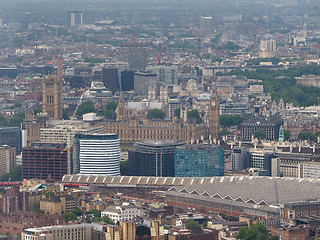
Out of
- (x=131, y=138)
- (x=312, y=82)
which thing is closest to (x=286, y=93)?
(x=312, y=82)

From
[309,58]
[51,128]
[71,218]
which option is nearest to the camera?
[71,218]

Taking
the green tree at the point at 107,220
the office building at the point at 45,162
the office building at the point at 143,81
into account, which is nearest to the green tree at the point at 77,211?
the green tree at the point at 107,220

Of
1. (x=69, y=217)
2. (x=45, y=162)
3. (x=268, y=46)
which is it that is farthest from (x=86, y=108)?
(x=268, y=46)

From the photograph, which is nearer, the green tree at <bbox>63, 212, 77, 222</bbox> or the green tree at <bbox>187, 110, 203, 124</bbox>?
the green tree at <bbox>63, 212, 77, 222</bbox>

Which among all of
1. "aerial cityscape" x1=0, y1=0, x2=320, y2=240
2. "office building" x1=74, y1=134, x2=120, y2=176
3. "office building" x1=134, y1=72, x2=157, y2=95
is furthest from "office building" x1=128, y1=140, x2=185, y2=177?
"office building" x1=134, y1=72, x2=157, y2=95

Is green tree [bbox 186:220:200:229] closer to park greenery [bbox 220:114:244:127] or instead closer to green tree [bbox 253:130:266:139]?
green tree [bbox 253:130:266:139]

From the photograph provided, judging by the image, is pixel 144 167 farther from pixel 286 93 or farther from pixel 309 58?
pixel 309 58

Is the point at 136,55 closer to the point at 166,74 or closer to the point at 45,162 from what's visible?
the point at 166,74

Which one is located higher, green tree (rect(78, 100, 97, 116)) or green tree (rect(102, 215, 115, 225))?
green tree (rect(102, 215, 115, 225))
